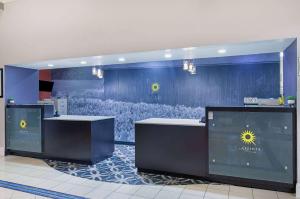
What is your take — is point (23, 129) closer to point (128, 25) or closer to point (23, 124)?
point (23, 124)

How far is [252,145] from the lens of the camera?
3.57m

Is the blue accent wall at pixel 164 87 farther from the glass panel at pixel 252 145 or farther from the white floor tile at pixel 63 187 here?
the white floor tile at pixel 63 187

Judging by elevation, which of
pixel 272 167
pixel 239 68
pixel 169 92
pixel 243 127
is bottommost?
pixel 272 167

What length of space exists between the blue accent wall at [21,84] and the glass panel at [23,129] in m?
0.47

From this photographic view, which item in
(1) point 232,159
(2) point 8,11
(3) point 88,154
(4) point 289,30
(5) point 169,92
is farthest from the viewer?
(5) point 169,92

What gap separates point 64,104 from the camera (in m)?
7.64

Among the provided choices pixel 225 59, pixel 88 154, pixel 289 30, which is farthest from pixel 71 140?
pixel 289 30

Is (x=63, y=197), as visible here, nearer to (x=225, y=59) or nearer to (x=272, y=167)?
(x=272, y=167)

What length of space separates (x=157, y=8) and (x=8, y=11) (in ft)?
13.4

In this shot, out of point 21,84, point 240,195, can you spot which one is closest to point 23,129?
point 21,84

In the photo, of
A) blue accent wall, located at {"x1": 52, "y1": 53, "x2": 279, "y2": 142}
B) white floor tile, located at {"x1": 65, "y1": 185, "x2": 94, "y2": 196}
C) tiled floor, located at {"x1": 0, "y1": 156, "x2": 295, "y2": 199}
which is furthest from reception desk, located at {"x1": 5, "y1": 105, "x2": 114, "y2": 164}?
blue accent wall, located at {"x1": 52, "y1": 53, "x2": 279, "y2": 142}

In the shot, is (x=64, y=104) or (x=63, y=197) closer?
(x=63, y=197)

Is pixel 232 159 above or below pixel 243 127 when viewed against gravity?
below

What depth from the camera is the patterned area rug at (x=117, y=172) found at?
3896mm
